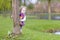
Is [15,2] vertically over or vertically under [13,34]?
over

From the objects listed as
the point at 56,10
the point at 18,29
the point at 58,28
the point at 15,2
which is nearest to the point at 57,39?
the point at 18,29

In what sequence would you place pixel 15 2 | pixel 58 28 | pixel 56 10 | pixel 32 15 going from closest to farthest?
pixel 15 2 < pixel 58 28 < pixel 32 15 < pixel 56 10

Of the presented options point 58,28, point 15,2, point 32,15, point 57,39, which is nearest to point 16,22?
point 15,2

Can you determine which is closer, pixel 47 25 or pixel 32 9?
pixel 47 25

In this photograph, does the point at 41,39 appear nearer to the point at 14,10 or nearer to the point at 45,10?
the point at 14,10

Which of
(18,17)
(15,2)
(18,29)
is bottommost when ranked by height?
(18,29)

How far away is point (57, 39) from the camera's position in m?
9.33

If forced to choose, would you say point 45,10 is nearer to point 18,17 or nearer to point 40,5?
point 40,5

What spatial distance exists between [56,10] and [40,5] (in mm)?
3903

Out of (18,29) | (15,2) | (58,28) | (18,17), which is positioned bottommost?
(58,28)

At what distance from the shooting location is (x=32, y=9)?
4044 cm

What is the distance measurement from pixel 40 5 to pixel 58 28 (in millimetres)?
24909

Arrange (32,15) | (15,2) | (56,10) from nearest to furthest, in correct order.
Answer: (15,2)
(32,15)
(56,10)

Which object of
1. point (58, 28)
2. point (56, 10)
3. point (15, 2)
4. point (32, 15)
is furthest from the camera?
point (56, 10)
